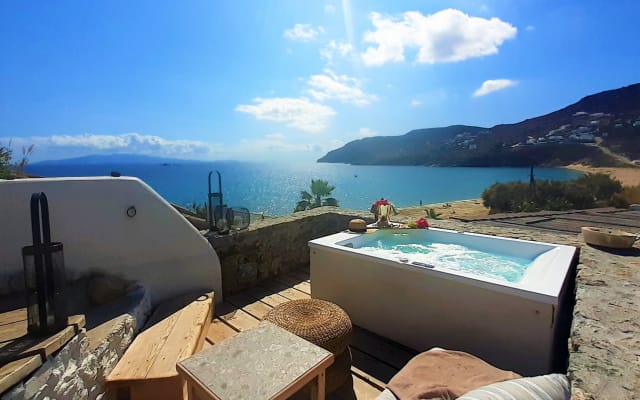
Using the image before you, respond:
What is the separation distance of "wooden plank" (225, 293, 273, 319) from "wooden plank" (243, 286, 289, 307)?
1.9 inches

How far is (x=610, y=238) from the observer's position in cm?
248

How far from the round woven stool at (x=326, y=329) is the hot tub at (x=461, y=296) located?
0.57m

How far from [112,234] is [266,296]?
1429mm

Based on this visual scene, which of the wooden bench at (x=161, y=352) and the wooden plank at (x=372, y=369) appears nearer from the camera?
the wooden bench at (x=161, y=352)

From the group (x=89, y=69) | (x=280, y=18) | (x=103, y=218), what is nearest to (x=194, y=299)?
(x=103, y=218)

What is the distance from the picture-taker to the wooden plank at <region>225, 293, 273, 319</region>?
2600mm

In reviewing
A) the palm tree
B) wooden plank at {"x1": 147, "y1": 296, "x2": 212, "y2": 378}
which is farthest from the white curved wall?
the palm tree

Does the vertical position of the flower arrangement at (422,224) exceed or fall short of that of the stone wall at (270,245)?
it exceeds it

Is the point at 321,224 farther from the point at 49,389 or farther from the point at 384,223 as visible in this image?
the point at 49,389

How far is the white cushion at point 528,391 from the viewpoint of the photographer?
781 mm

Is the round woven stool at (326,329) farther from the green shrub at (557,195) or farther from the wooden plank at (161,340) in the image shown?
the green shrub at (557,195)

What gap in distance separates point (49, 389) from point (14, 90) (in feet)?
20.3

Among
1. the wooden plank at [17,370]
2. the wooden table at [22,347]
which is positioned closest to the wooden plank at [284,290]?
the wooden table at [22,347]

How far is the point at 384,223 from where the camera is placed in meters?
3.25
